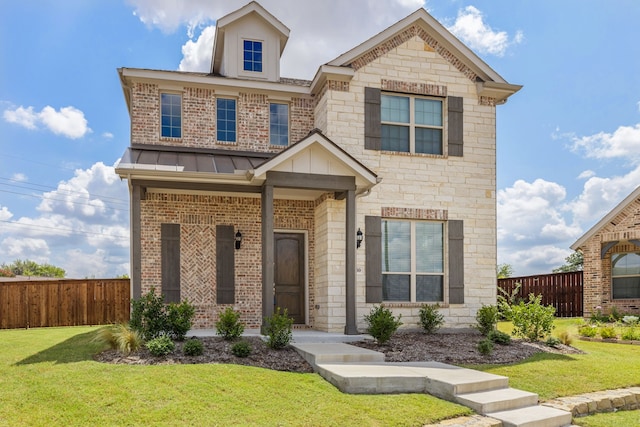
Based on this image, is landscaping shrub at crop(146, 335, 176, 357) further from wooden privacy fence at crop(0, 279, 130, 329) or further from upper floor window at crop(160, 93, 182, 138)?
wooden privacy fence at crop(0, 279, 130, 329)

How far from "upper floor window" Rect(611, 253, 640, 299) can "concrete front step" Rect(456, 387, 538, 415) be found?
45.7 ft

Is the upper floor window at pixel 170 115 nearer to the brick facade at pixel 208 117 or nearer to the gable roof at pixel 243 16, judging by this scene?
the brick facade at pixel 208 117

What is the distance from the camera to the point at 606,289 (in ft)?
65.0

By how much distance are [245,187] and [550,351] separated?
725cm

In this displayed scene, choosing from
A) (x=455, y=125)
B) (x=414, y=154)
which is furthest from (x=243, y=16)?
(x=455, y=125)

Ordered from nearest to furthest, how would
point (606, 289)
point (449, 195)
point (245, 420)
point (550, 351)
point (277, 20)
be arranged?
point (245, 420) → point (550, 351) → point (449, 195) → point (277, 20) → point (606, 289)

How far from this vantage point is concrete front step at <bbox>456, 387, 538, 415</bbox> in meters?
7.16

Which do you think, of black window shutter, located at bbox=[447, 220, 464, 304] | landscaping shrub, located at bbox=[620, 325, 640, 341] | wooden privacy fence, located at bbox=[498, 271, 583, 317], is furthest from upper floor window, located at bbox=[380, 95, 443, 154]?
wooden privacy fence, located at bbox=[498, 271, 583, 317]

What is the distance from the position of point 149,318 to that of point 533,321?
27.1 feet

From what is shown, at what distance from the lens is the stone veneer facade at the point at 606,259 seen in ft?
61.8

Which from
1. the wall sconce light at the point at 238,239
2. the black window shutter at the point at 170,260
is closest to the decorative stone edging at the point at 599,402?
the wall sconce light at the point at 238,239

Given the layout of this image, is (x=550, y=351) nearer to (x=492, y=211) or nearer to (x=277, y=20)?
(x=492, y=211)

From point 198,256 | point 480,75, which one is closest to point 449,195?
point 480,75

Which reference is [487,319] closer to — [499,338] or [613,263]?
[499,338]
